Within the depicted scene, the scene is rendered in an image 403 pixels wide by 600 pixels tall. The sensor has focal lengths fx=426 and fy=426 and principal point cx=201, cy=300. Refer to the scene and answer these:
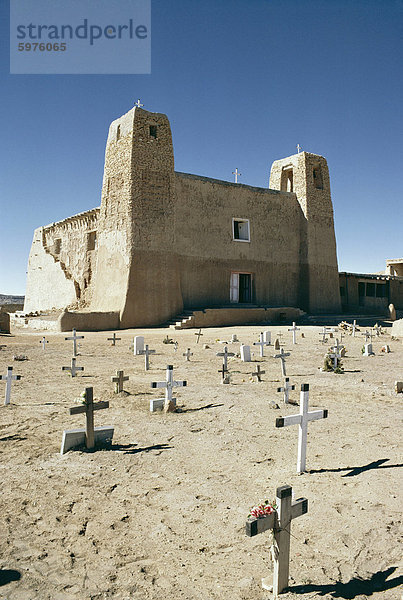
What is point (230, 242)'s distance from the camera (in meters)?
25.2

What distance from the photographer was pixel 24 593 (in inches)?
110

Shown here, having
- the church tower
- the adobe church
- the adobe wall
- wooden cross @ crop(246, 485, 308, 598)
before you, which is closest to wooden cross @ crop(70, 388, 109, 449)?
wooden cross @ crop(246, 485, 308, 598)

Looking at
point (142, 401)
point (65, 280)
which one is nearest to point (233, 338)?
point (142, 401)

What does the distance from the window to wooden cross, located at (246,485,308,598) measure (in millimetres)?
23245

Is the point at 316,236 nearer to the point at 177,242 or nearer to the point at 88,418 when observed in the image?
the point at 177,242

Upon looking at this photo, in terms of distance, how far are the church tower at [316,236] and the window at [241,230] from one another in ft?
14.3

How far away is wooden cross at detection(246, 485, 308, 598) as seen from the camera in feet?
9.02

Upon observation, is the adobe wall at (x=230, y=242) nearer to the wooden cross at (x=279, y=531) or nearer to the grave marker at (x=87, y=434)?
the grave marker at (x=87, y=434)

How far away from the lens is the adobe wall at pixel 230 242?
2344 cm

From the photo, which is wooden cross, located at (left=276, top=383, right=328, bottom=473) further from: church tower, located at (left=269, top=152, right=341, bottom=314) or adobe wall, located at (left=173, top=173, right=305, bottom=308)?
church tower, located at (left=269, top=152, right=341, bottom=314)

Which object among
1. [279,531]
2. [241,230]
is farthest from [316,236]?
[279,531]

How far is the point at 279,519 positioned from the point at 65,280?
2768 cm

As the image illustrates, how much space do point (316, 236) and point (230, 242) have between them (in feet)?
22.0

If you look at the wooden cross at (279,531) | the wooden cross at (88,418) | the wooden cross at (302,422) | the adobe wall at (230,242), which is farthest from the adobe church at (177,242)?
the wooden cross at (279,531)
